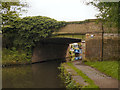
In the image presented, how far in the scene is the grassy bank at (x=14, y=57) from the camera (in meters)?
15.9

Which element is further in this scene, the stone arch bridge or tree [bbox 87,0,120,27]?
the stone arch bridge

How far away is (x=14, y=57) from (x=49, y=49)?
8.54 meters

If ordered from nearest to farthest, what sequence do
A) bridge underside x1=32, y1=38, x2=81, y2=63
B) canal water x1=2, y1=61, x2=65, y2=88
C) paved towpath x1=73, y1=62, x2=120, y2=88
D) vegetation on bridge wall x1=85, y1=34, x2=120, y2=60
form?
1. paved towpath x1=73, y1=62, x2=120, y2=88
2. canal water x1=2, y1=61, x2=65, y2=88
3. vegetation on bridge wall x1=85, y1=34, x2=120, y2=60
4. bridge underside x1=32, y1=38, x2=81, y2=63

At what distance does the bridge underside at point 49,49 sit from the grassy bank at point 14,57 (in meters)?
1.71

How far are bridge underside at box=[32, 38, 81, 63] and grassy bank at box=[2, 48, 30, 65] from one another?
1710 millimetres

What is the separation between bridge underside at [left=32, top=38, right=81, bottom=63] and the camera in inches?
769

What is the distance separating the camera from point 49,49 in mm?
24094

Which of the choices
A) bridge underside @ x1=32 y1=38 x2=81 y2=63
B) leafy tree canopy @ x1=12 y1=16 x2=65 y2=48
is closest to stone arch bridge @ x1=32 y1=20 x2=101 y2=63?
bridge underside @ x1=32 y1=38 x2=81 y2=63

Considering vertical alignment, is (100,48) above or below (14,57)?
above

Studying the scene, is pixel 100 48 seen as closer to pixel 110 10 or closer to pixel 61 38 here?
pixel 61 38

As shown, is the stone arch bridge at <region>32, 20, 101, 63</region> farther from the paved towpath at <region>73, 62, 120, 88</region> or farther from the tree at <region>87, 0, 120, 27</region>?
the paved towpath at <region>73, 62, 120, 88</region>

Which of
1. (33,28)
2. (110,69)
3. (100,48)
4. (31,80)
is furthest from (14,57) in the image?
(110,69)

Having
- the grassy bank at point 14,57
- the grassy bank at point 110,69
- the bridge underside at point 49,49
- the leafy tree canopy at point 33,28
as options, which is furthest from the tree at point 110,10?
the grassy bank at point 14,57

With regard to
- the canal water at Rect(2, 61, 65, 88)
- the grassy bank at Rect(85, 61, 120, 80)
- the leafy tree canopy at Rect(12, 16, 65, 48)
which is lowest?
the canal water at Rect(2, 61, 65, 88)
